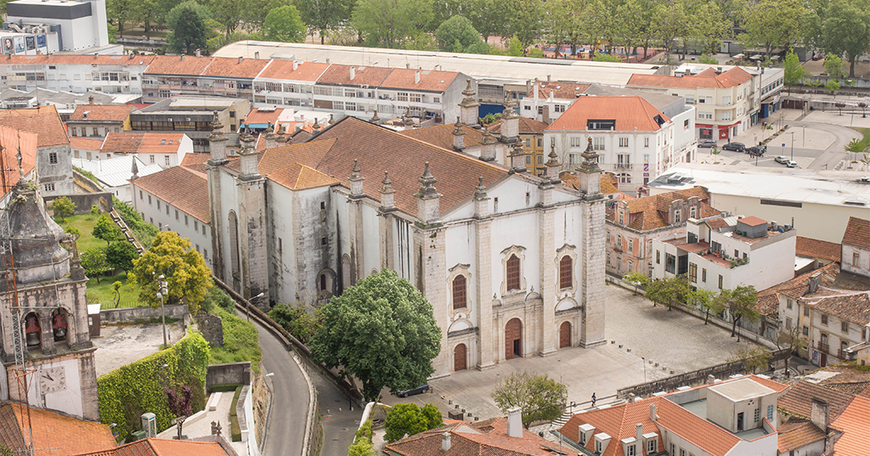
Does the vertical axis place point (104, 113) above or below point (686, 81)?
below

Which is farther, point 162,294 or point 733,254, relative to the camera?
point 733,254

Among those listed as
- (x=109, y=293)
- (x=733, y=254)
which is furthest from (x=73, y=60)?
(x=733, y=254)

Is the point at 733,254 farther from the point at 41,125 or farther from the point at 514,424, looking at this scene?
the point at 41,125

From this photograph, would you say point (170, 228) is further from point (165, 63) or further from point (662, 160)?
point (165, 63)

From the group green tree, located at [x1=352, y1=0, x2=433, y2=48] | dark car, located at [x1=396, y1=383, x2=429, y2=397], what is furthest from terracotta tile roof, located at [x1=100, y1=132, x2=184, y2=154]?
green tree, located at [x1=352, y1=0, x2=433, y2=48]

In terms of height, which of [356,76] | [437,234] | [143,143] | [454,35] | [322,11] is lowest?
[437,234]

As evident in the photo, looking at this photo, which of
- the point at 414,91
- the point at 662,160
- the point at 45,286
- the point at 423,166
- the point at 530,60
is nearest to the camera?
the point at 45,286

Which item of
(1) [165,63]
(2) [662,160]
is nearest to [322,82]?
(1) [165,63]

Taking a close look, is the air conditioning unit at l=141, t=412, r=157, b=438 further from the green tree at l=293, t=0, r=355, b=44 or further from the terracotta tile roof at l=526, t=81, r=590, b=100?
the green tree at l=293, t=0, r=355, b=44
